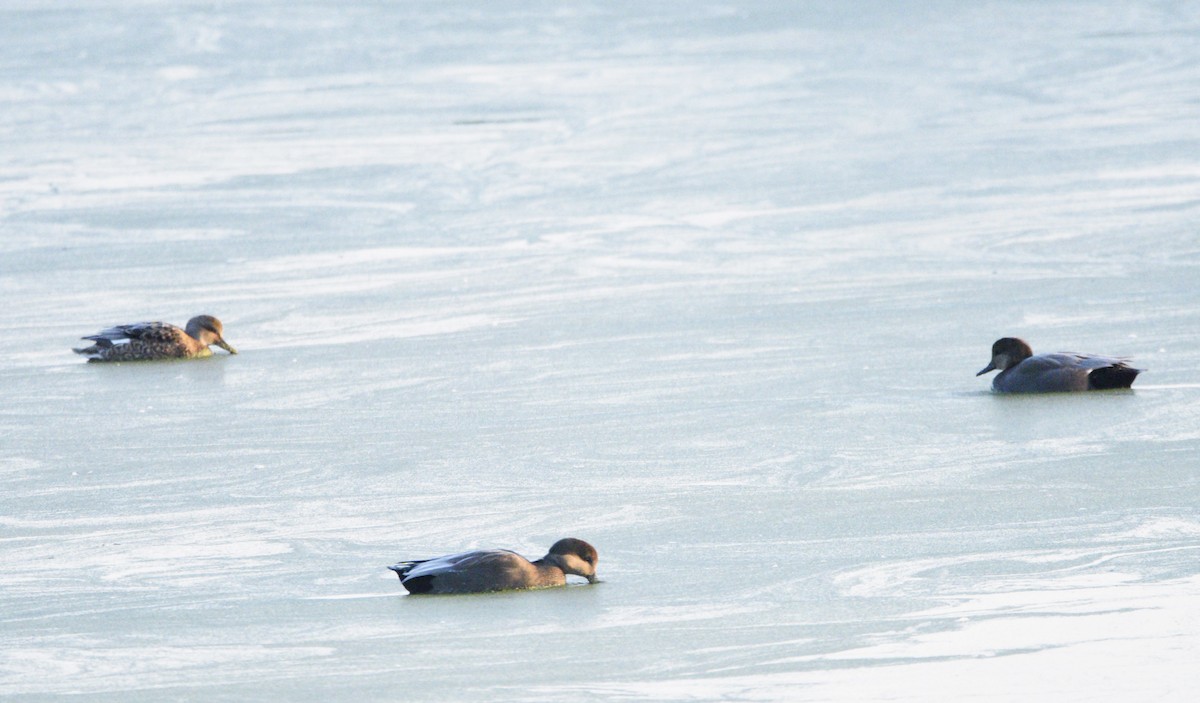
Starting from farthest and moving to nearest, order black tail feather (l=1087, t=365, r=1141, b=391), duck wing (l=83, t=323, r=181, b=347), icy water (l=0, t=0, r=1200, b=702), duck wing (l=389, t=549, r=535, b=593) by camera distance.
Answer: duck wing (l=83, t=323, r=181, b=347), black tail feather (l=1087, t=365, r=1141, b=391), duck wing (l=389, t=549, r=535, b=593), icy water (l=0, t=0, r=1200, b=702)

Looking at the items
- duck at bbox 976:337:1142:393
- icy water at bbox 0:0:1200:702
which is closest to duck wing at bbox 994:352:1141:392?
duck at bbox 976:337:1142:393

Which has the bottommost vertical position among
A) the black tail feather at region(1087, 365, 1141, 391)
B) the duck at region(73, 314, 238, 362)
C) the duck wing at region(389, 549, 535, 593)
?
the duck wing at region(389, 549, 535, 593)

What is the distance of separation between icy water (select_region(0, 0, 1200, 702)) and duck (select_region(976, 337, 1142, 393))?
105 mm

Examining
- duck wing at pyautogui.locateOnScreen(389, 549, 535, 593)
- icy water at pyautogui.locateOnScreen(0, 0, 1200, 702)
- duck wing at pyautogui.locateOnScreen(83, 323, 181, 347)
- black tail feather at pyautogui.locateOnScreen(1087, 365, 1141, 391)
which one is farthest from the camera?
duck wing at pyautogui.locateOnScreen(83, 323, 181, 347)

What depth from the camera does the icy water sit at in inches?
158

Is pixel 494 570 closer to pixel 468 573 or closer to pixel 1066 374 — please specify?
pixel 468 573

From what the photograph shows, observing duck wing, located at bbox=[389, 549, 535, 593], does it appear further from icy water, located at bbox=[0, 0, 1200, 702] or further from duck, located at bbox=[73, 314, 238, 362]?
duck, located at bbox=[73, 314, 238, 362]

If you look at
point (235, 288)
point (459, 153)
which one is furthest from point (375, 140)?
point (235, 288)

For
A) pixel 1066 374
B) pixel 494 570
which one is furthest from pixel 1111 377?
pixel 494 570

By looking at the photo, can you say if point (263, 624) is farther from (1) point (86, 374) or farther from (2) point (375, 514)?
(1) point (86, 374)

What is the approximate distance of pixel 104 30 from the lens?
67.1 ft

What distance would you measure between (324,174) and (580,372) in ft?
19.7

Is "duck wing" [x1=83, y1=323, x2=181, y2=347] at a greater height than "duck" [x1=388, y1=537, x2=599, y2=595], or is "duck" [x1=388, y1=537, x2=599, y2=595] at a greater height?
"duck wing" [x1=83, y1=323, x2=181, y2=347]

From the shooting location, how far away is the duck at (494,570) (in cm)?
434
